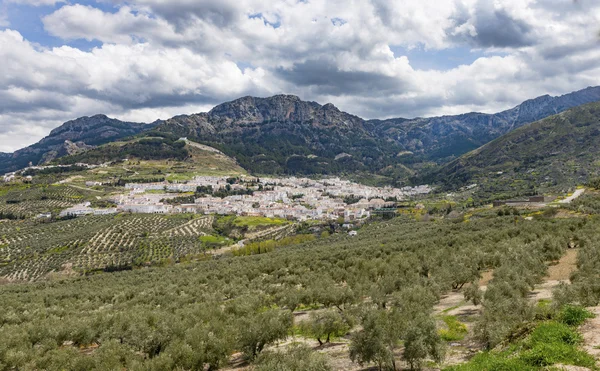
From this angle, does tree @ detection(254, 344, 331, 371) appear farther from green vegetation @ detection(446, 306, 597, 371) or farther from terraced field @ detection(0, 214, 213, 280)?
terraced field @ detection(0, 214, 213, 280)

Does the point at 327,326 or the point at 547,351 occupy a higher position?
the point at 547,351

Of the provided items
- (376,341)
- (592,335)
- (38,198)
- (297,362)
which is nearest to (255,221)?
(38,198)

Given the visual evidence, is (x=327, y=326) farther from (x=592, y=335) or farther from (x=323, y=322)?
(x=592, y=335)

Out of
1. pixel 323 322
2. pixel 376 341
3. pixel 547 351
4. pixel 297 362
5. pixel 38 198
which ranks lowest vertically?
pixel 323 322

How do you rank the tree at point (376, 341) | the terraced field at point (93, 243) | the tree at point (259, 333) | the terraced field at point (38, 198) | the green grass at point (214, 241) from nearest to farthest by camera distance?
the tree at point (376, 341) → the tree at point (259, 333) → the terraced field at point (93, 243) → the green grass at point (214, 241) → the terraced field at point (38, 198)

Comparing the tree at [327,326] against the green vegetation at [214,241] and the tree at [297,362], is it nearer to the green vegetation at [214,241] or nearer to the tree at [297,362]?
the tree at [297,362]

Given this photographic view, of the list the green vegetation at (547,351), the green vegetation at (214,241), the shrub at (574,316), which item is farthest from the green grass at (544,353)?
the green vegetation at (214,241)

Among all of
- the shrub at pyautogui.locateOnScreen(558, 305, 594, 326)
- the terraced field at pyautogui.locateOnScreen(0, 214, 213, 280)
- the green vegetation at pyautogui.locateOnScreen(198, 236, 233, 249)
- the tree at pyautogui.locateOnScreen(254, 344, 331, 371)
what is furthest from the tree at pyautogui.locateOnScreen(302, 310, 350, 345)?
the green vegetation at pyautogui.locateOnScreen(198, 236, 233, 249)
